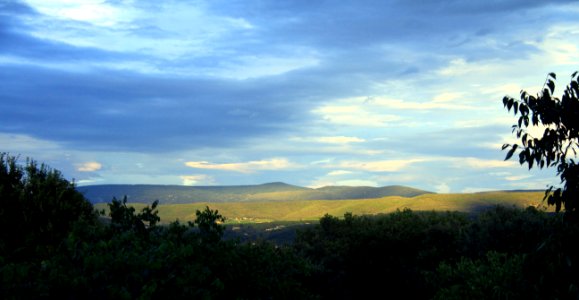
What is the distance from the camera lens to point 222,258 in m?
14.3

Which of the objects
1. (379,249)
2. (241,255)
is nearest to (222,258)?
(241,255)

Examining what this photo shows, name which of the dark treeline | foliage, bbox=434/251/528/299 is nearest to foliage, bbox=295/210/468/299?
the dark treeline

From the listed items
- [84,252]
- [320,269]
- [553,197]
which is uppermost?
[553,197]

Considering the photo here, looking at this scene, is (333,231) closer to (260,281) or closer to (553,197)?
(260,281)

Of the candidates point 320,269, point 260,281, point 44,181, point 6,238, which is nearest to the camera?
point 260,281

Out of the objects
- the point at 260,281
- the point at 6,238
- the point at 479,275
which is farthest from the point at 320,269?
the point at 6,238

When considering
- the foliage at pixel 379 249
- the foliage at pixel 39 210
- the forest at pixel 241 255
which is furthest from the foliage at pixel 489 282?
the foliage at pixel 39 210

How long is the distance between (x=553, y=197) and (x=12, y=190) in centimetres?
1897

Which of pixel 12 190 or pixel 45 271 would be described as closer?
pixel 45 271

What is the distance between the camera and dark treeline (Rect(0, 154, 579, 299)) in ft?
31.0

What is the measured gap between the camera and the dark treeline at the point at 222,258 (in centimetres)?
945

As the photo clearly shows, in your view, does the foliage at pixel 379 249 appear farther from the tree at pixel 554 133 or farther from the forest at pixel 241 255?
the tree at pixel 554 133

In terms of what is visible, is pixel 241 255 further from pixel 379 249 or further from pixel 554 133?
pixel 379 249

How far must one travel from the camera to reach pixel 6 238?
69.1 ft
